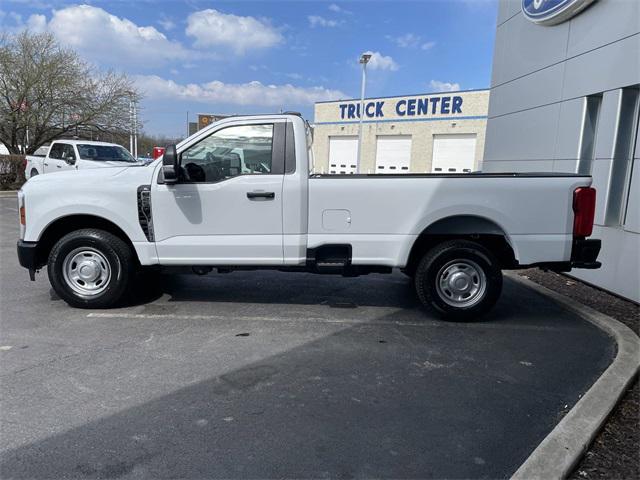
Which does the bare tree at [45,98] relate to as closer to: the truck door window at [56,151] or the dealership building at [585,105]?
the truck door window at [56,151]

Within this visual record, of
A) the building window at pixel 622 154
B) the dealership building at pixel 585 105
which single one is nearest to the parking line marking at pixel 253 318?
the dealership building at pixel 585 105

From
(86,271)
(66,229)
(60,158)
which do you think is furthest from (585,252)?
(60,158)

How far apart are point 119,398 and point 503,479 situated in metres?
2.58

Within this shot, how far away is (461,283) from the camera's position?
17.0 ft

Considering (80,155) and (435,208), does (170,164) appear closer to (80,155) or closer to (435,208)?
(435,208)

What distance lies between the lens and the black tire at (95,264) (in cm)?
516

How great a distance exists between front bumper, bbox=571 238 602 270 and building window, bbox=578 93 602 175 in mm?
3031

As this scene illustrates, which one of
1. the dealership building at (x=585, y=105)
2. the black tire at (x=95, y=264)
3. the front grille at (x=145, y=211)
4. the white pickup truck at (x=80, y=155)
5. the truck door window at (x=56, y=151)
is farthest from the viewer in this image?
the truck door window at (x=56, y=151)

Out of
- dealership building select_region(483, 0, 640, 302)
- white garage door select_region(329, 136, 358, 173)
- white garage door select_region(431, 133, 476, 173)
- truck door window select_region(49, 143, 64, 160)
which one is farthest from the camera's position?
white garage door select_region(329, 136, 358, 173)

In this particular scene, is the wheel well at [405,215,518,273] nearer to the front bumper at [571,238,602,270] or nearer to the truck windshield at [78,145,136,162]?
the front bumper at [571,238,602,270]

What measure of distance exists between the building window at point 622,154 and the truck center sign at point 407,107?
2557 cm

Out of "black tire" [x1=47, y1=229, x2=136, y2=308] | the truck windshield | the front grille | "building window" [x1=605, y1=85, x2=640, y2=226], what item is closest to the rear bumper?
"building window" [x1=605, y1=85, x2=640, y2=226]

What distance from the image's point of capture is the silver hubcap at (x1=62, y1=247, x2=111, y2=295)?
5238 millimetres

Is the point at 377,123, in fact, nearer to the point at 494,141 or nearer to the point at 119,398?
the point at 494,141
